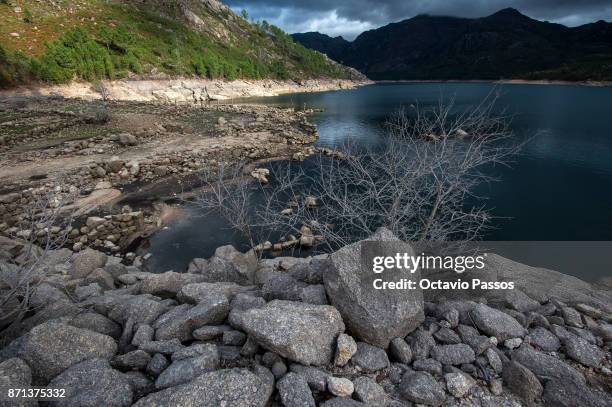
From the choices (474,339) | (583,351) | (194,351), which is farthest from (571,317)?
(194,351)

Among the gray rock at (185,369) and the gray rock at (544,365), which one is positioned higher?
the gray rock at (185,369)

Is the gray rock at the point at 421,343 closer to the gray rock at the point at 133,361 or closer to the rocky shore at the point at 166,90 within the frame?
the gray rock at the point at 133,361

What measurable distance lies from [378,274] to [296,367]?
81.7 inches

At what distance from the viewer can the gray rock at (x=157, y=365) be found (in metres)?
4.35

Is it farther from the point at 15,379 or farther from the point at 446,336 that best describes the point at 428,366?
the point at 15,379

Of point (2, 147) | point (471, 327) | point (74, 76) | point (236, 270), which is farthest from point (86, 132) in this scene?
point (74, 76)

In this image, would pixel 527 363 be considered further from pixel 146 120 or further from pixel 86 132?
pixel 146 120

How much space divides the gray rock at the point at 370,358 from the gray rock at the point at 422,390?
0.38m

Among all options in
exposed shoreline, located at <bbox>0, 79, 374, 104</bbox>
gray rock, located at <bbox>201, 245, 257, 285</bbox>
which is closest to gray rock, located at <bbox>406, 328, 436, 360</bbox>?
gray rock, located at <bbox>201, 245, 257, 285</bbox>

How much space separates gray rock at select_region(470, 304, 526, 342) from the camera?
526 cm

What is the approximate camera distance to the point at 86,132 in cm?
3042

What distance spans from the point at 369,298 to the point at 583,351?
3521mm

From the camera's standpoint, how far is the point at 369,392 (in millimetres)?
4184

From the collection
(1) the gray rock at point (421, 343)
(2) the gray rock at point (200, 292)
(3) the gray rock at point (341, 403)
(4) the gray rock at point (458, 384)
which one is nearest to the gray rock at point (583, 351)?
(4) the gray rock at point (458, 384)
